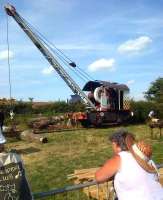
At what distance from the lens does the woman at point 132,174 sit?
14.9ft

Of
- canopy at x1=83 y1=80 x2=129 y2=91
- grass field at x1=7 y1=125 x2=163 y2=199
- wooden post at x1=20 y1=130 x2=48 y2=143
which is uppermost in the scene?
canopy at x1=83 y1=80 x2=129 y2=91

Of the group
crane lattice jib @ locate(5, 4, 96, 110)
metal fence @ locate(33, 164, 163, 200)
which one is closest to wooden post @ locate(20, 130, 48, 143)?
metal fence @ locate(33, 164, 163, 200)

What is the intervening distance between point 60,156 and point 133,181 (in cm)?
1087

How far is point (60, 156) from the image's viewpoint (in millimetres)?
15320

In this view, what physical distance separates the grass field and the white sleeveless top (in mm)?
5904

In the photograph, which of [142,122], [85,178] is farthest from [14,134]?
[142,122]

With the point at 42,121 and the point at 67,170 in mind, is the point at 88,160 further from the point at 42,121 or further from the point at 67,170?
the point at 42,121

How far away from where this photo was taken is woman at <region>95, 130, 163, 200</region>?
14.9ft

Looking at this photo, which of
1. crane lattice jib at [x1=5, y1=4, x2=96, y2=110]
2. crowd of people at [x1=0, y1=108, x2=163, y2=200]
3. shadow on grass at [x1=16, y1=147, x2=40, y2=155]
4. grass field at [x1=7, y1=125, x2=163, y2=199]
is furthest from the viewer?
crane lattice jib at [x1=5, y1=4, x2=96, y2=110]

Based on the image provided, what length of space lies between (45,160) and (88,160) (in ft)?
4.26

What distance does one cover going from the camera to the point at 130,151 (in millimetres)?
4664

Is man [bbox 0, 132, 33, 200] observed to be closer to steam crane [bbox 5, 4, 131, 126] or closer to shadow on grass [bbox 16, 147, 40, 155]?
shadow on grass [bbox 16, 147, 40, 155]

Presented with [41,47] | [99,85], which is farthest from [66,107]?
[99,85]

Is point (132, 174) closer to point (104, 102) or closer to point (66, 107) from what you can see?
point (104, 102)
